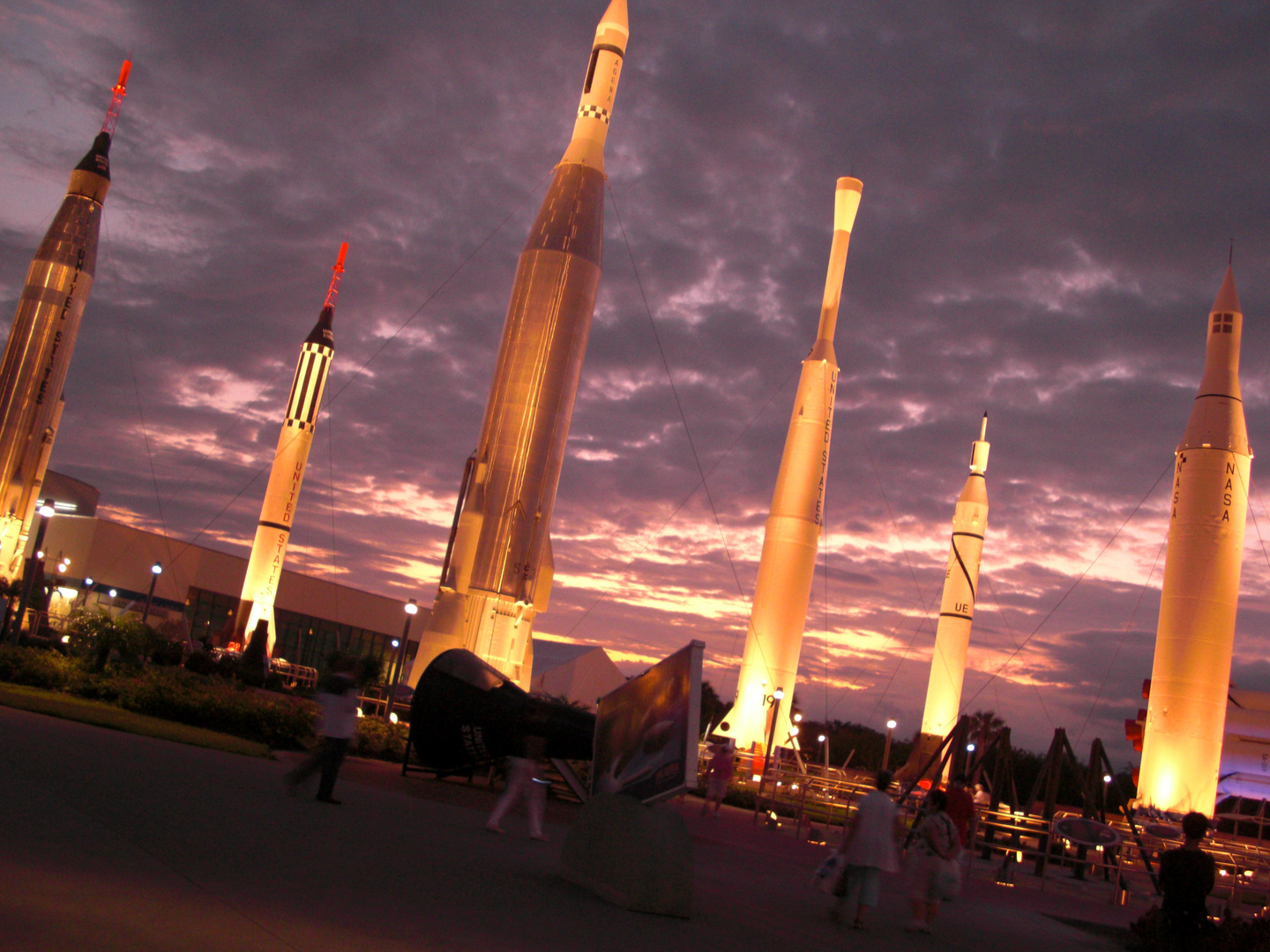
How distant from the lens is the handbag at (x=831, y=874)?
9.12 meters

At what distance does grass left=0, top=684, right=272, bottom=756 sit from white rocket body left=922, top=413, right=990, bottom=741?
29181 millimetres

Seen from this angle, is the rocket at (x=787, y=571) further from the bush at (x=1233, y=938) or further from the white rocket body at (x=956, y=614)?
the bush at (x=1233, y=938)

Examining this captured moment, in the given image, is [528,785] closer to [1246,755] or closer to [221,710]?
[221,710]

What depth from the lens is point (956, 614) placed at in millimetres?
39312

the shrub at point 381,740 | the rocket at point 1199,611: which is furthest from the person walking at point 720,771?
the rocket at point 1199,611

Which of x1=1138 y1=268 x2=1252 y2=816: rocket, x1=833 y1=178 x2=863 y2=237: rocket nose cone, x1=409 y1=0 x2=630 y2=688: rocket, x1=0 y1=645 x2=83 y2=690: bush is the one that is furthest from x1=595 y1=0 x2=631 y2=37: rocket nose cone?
x1=0 y1=645 x2=83 y2=690: bush

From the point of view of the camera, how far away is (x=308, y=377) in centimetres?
4316

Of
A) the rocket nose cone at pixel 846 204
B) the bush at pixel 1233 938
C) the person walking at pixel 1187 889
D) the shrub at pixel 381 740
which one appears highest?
the rocket nose cone at pixel 846 204

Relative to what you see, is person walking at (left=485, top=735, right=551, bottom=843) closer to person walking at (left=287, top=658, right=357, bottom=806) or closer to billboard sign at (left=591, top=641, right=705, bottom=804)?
billboard sign at (left=591, top=641, right=705, bottom=804)

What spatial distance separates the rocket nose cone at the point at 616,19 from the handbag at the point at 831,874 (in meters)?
25.8

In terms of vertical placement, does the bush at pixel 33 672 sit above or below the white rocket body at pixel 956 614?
below

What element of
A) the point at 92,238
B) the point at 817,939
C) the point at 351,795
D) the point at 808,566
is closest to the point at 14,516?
the point at 92,238

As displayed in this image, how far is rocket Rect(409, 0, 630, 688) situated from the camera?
2606 cm

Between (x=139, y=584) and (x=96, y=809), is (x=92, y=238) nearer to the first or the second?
(x=139, y=584)
